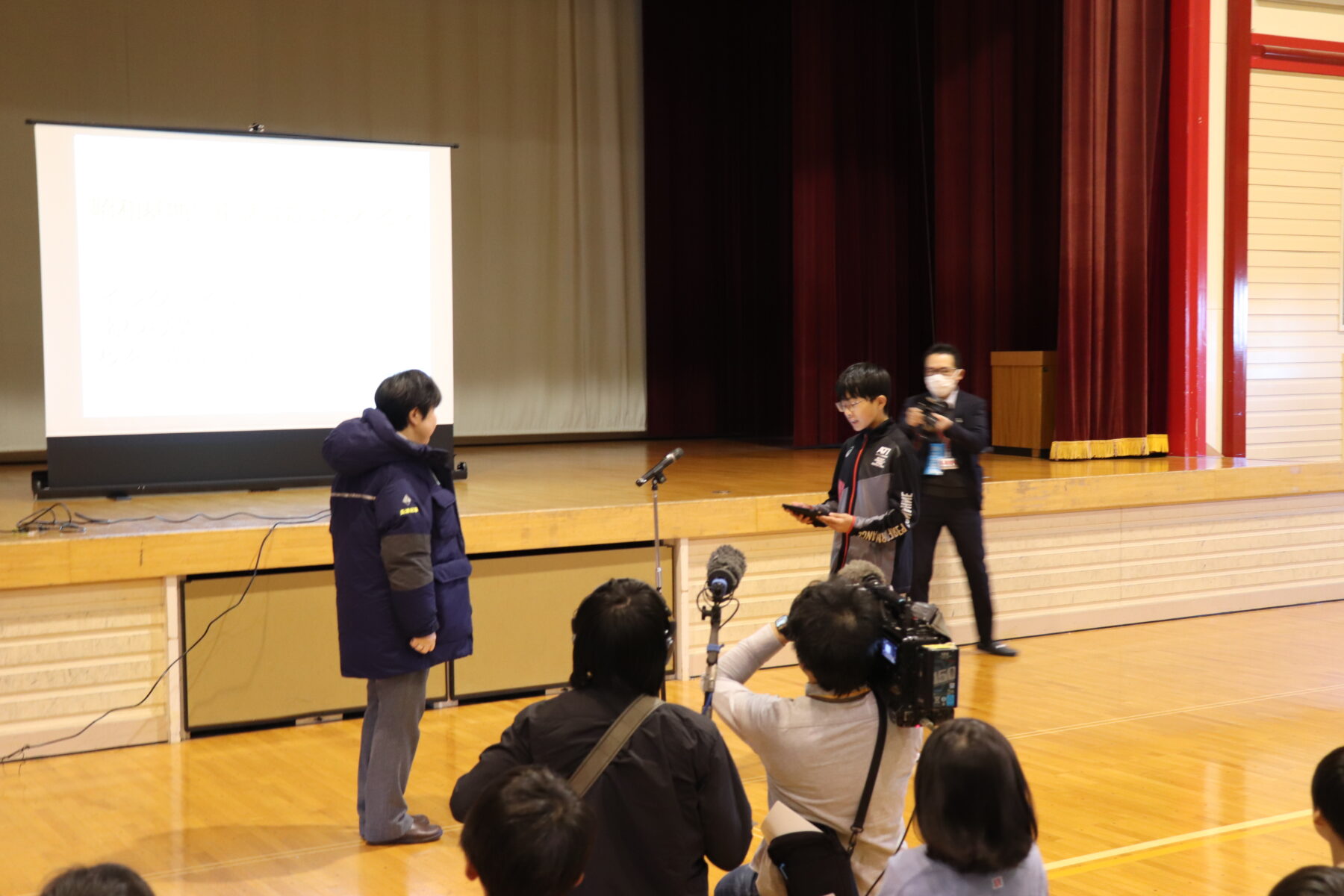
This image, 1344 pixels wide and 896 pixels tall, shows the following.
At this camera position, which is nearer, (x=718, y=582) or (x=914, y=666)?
(x=914, y=666)

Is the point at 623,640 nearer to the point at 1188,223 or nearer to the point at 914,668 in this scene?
the point at 914,668

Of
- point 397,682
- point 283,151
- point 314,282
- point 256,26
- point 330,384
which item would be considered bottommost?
point 397,682

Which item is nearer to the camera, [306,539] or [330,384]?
[306,539]

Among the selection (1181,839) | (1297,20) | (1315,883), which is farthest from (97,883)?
(1297,20)

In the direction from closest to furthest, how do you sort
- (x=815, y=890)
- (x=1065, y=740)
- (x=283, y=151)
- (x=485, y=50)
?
(x=815, y=890) → (x=1065, y=740) → (x=283, y=151) → (x=485, y=50)

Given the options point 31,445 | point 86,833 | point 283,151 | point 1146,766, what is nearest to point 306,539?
point 86,833

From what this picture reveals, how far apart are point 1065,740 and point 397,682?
2.47m

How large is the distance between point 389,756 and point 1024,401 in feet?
21.0

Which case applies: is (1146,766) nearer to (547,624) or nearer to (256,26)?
(547,624)

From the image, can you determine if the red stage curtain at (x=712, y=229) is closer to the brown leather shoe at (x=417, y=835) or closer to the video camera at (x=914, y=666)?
the brown leather shoe at (x=417, y=835)

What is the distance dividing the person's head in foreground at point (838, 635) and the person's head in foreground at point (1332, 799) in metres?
0.72

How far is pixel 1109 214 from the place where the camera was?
8.68m

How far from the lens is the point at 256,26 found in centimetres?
995

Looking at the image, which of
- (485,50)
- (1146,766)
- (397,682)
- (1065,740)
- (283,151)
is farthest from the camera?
(485,50)
